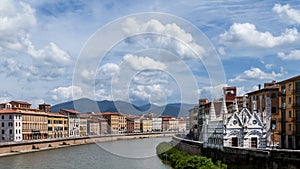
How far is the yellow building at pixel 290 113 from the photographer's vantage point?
129 ft

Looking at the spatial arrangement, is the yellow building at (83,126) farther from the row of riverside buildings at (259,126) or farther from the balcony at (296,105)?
the balcony at (296,105)

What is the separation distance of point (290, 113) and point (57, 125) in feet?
227

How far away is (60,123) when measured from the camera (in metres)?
103

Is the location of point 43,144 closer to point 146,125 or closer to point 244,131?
point 244,131

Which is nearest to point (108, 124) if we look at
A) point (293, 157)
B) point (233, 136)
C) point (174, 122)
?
point (174, 122)

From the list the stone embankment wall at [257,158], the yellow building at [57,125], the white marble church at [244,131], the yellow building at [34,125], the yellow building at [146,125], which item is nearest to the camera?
the stone embankment wall at [257,158]

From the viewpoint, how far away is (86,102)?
48.1 meters

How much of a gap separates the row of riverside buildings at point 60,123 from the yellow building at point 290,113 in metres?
49.4

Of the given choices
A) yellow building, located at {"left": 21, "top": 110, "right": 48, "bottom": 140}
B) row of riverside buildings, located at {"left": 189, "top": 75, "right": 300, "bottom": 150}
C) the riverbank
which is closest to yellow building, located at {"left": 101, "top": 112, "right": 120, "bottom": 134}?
the riverbank

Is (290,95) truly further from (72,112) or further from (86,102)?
(72,112)

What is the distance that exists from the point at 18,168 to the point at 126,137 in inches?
3160

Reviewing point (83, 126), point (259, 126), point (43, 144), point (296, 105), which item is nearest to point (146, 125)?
point (83, 126)

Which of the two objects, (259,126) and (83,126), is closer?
(259,126)

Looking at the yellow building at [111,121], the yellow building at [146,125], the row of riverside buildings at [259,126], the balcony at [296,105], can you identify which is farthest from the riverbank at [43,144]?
the yellow building at [146,125]
